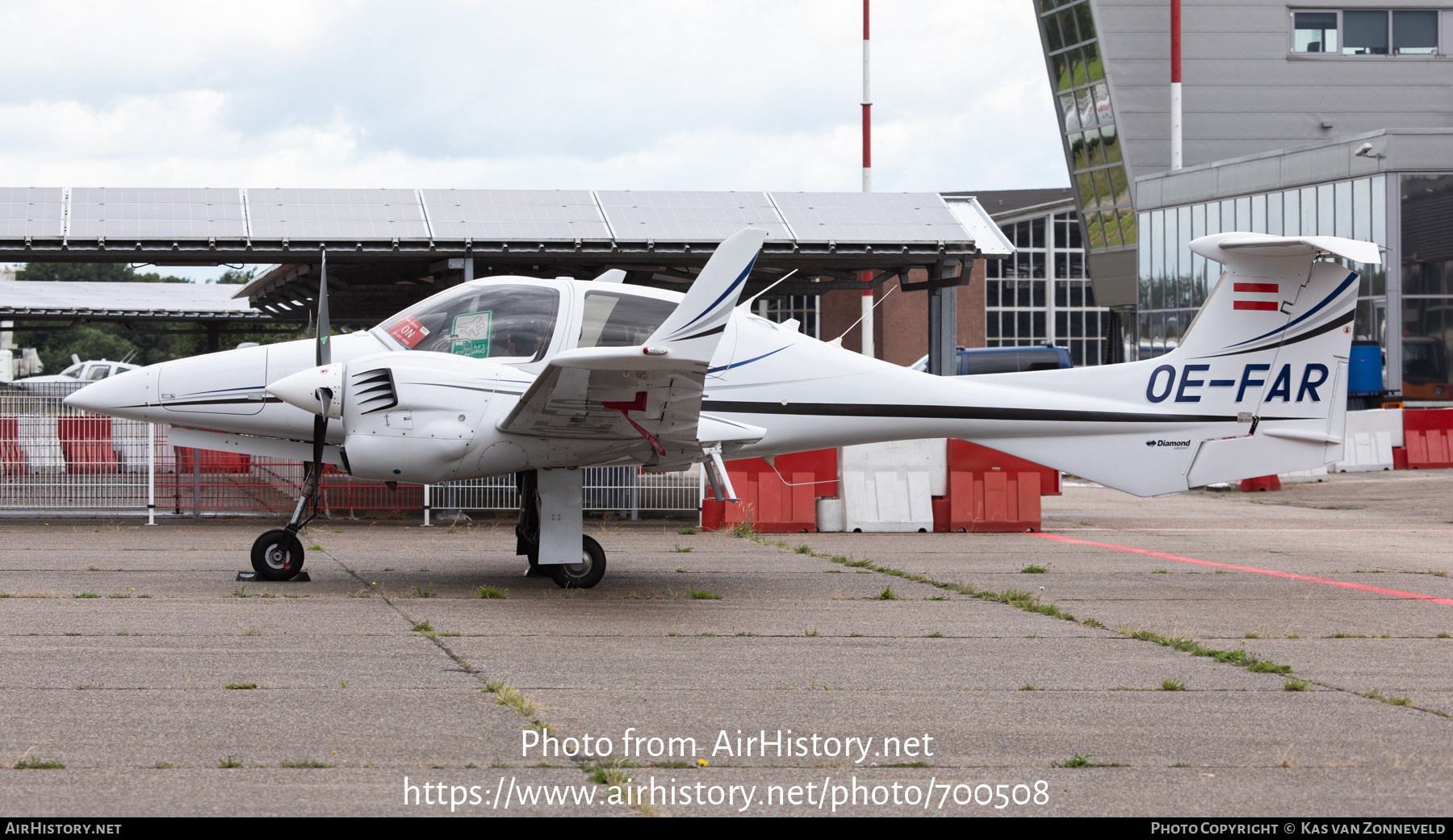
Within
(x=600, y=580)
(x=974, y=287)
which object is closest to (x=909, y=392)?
(x=600, y=580)

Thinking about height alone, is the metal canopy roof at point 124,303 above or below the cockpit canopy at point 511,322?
above

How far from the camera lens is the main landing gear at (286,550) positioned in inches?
415

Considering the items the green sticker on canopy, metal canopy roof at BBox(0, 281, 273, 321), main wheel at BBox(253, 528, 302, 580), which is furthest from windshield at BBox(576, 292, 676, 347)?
metal canopy roof at BBox(0, 281, 273, 321)

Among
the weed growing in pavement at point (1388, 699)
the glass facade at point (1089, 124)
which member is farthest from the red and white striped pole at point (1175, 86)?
the weed growing in pavement at point (1388, 699)

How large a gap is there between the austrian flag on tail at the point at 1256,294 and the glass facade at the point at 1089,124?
35574 millimetres

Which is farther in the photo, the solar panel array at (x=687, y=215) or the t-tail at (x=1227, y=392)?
the solar panel array at (x=687, y=215)

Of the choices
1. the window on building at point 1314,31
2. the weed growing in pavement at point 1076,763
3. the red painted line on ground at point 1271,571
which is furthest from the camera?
the window on building at point 1314,31

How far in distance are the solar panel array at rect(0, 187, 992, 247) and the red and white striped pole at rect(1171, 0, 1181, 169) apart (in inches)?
1019

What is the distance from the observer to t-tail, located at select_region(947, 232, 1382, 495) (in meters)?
11.6

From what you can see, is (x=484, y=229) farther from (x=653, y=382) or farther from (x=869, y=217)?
(x=653, y=382)

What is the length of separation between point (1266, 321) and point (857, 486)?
645 centimetres

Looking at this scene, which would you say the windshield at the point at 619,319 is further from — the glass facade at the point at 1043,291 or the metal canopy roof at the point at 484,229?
the glass facade at the point at 1043,291

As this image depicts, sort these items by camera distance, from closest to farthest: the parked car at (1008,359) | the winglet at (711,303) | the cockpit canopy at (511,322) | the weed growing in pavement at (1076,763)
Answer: the weed growing in pavement at (1076,763) < the winglet at (711,303) < the cockpit canopy at (511,322) < the parked car at (1008,359)

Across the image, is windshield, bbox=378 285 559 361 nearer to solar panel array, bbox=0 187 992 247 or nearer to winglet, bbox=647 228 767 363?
winglet, bbox=647 228 767 363
